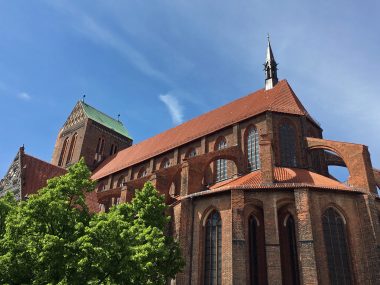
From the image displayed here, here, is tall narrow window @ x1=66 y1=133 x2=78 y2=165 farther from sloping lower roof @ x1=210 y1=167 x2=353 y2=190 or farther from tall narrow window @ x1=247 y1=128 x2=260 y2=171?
sloping lower roof @ x1=210 y1=167 x2=353 y2=190

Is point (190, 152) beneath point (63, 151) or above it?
beneath

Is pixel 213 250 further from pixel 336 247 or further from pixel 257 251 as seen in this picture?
pixel 336 247

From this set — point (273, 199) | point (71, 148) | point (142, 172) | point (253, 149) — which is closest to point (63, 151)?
point (71, 148)

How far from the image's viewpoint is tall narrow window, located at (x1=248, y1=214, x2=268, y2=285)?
15.6m

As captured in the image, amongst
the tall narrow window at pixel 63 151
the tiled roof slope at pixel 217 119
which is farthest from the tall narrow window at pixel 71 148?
the tiled roof slope at pixel 217 119

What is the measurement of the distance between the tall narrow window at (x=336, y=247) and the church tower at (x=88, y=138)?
2725 centimetres

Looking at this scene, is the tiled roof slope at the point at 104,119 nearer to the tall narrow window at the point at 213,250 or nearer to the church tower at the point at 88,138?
the church tower at the point at 88,138

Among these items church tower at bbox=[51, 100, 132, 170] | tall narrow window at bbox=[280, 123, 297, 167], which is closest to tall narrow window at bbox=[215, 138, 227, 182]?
tall narrow window at bbox=[280, 123, 297, 167]

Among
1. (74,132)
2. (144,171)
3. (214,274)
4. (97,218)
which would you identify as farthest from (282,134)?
(74,132)

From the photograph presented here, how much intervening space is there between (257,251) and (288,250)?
1.35 metres

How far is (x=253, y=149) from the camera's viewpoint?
21.9 meters

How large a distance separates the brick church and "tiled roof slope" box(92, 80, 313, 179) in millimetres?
129

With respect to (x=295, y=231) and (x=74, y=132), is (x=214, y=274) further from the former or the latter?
(x=74, y=132)

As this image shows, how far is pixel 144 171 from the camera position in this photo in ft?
93.1
